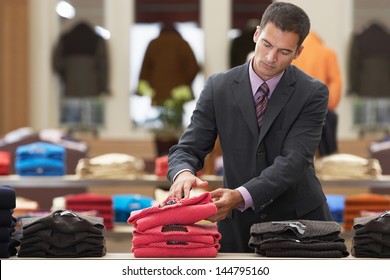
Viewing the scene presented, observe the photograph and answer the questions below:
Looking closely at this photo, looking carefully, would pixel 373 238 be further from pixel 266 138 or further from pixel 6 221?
pixel 6 221

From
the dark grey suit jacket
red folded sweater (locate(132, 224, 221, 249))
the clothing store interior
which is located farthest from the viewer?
the clothing store interior

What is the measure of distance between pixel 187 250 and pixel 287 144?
629mm

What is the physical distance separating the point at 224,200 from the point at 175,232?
29 cm

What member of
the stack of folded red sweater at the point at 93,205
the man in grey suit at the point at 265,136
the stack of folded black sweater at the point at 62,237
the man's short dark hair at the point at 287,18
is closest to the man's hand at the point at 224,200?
the man in grey suit at the point at 265,136

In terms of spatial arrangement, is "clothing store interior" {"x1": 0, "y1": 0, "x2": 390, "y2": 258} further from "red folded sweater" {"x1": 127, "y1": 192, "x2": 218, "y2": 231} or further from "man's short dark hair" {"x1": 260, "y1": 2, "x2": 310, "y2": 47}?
"red folded sweater" {"x1": 127, "y1": 192, "x2": 218, "y2": 231}

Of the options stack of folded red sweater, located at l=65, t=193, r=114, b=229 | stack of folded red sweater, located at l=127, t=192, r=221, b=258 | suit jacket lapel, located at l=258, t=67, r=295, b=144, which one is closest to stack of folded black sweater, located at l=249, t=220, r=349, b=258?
stack of folded red sweater, located at l=127, t=192, r=221, b=258

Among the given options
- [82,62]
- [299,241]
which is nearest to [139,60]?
[82,62]

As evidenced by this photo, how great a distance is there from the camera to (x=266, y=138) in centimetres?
363

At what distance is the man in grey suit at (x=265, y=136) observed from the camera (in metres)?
3.46

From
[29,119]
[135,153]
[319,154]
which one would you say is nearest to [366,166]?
[319,154]

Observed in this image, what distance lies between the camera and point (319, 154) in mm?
7516

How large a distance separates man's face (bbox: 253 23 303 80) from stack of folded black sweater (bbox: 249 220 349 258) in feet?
1.82

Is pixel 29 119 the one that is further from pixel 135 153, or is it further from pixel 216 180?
pixel 216 180

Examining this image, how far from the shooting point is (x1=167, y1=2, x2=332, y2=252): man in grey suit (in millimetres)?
3465
